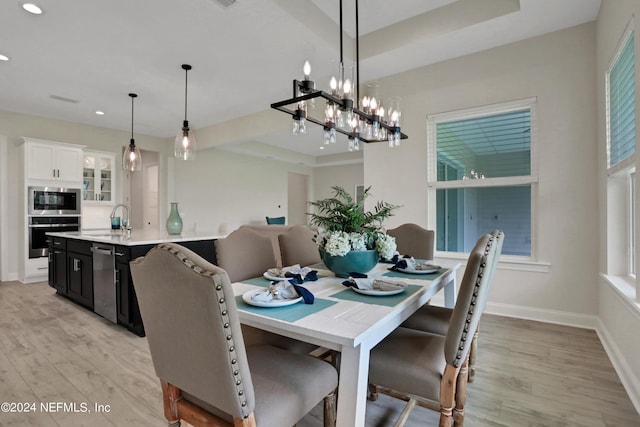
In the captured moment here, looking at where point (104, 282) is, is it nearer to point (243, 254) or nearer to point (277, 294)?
point (243, 254)

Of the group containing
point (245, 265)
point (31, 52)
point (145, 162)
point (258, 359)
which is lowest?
point (258, 359)

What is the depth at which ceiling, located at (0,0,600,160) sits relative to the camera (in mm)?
2738

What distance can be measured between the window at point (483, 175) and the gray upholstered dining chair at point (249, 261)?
2341mm

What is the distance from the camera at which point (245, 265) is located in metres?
2.04

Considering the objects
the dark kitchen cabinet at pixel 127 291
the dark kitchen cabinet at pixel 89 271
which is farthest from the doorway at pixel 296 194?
Result: the dark kitchen cabinet at pixel 127 291

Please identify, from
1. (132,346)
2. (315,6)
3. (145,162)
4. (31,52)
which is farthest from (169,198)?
(315,6)

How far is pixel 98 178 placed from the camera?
19.5 ft

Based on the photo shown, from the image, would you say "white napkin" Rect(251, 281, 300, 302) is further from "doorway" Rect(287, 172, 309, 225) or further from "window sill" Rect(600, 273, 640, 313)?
"doorway" Rect(287, 172, 309, 225)

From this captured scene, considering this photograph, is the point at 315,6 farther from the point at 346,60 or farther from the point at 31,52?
the point at 31,52

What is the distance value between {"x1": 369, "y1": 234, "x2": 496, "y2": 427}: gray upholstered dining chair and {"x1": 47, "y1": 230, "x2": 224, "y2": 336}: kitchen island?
234 centimetres

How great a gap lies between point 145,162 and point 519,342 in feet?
25.9

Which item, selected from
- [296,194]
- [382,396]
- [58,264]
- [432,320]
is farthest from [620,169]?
[296,194]

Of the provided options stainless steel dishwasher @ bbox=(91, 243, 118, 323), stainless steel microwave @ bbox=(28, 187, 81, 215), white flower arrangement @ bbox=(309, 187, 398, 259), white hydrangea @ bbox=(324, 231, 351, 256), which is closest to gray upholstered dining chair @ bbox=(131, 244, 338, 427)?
white hydrangea @ bbox=(324, 231, 351, 256)

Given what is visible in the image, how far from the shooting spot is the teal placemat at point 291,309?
118cm
